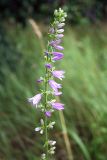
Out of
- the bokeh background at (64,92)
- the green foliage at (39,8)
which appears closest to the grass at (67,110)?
the bokeh background at (64,92)

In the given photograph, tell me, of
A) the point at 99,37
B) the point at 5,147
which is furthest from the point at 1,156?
the point at 99,37

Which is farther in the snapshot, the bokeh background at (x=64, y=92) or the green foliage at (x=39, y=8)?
the green foliage at (x=39, y=8)

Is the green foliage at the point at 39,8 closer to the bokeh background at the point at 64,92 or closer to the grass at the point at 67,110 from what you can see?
the bokeh background at the point at 64,92

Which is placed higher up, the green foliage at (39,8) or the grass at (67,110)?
the green foliage at (39,8)

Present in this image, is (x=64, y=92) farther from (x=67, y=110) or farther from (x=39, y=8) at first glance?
(x=39, y=8)

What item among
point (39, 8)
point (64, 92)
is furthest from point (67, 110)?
point (39, 8)

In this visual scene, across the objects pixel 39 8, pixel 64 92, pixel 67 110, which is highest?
pixel 39 8

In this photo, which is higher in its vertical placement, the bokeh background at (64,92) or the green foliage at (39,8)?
the green foliage at (39,8)

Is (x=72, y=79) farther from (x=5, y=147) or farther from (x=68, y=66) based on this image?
(x=5, y=147)
